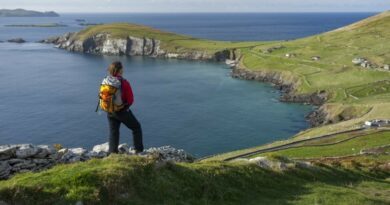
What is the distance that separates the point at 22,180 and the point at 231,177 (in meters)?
9.06

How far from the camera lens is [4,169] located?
20422mm

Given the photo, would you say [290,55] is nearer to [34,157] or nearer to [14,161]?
[34,157]

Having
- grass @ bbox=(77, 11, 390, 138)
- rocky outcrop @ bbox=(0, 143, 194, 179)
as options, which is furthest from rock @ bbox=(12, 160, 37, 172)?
grass @ bbox=(77, 11, 390, 138)

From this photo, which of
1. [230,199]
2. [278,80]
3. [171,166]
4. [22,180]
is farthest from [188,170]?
[278,80]

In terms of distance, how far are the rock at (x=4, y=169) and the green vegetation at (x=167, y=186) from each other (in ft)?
12.9

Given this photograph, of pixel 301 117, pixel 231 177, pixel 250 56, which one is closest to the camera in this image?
pixel 231 177

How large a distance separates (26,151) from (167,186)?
7.78 m

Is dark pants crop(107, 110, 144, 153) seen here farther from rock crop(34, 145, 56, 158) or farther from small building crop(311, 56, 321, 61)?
small building crop(311, 56, 321, 61)

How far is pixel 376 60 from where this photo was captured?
145 m

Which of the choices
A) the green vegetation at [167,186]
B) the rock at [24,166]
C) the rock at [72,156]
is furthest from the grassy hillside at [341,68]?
the rock at [24,166]

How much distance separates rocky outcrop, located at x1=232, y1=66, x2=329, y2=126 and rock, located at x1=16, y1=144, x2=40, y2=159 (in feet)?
279

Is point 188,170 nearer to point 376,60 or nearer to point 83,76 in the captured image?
point 376,60

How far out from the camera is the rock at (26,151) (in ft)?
69.5

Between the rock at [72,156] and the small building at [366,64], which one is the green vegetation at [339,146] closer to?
the rock at [72,156]
